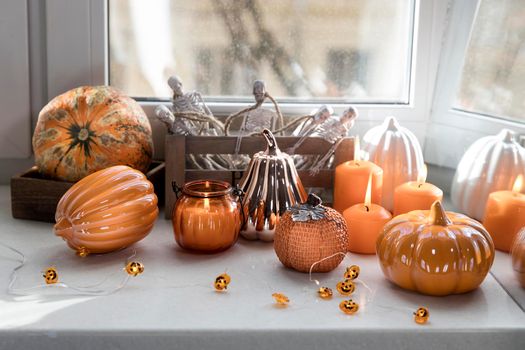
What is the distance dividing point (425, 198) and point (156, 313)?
1.62 feet

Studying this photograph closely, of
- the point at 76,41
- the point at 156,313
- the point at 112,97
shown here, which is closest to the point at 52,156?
the point at 112,97

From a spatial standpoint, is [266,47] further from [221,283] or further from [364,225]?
[221,283]

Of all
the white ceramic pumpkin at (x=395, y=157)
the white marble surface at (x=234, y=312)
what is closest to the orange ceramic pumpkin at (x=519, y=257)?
the white marble surface at (x=234, y=312)

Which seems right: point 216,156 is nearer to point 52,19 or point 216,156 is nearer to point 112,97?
point 112,97

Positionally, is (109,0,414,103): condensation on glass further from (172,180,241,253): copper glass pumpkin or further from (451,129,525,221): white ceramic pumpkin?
(172,180,241,253): copper glass pumpkin

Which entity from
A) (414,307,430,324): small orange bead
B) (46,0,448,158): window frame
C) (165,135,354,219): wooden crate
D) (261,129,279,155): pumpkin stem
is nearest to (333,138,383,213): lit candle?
(165,135,354,219): wooden crate

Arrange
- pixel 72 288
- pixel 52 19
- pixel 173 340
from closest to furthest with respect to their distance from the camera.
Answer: pixel 173 340 → pixel 72 288 → pixel 52 19

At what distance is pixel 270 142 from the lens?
3.52 feet

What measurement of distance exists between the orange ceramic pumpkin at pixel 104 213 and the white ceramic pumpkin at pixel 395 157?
442mm

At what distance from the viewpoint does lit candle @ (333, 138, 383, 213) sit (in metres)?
1.13

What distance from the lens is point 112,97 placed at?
1.19 meters

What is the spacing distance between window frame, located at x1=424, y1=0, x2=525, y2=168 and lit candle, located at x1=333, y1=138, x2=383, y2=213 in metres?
0.27

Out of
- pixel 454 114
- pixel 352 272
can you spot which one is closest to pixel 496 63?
pixel 454 114

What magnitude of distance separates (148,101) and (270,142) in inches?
15.9
